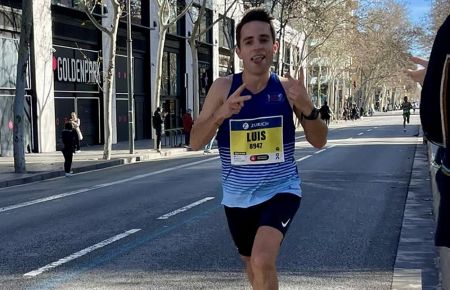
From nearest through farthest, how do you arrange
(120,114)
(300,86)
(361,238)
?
(300,86) < (361,238) < (120,114)

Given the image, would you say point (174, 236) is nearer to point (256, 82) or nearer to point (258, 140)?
point (258, 140)

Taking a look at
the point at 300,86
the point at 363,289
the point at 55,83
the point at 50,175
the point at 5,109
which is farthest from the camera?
the point at 55,83

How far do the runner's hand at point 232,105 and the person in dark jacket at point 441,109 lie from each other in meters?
1.39

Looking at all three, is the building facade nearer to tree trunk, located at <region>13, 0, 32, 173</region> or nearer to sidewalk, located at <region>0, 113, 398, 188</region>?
sidewalk, located at <region>0, 113, 398, 188</region>

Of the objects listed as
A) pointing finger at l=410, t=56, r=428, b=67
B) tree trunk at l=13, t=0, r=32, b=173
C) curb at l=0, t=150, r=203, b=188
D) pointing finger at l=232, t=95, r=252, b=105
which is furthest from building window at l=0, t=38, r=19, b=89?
pointing finger at l=410, t=56, r=428, b=67

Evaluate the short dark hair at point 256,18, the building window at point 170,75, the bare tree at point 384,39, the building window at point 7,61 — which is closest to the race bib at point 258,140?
the short dark hair at point 256,18

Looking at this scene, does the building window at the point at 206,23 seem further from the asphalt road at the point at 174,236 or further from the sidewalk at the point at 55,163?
the asphalt road at the point at 174,236

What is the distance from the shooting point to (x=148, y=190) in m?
12.4

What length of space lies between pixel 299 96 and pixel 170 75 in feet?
115

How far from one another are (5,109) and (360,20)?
3407 cm

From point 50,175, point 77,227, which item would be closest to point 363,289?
point 77,227

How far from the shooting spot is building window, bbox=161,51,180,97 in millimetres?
37125

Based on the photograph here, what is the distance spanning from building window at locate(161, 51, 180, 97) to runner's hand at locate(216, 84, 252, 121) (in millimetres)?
33585

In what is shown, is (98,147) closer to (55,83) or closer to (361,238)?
(55,83)
